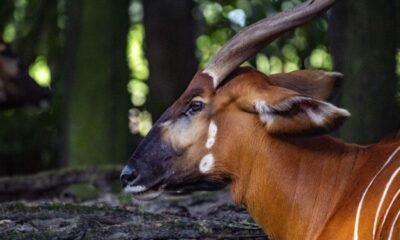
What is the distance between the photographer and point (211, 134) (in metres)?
4.59

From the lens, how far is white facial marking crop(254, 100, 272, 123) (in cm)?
443

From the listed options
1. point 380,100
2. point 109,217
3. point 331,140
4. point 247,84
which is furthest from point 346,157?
point 380,100

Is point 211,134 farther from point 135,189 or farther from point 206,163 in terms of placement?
point 135,189

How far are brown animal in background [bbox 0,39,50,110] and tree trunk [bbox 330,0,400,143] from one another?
4.24 metres

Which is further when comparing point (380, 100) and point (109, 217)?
point (380, 100)

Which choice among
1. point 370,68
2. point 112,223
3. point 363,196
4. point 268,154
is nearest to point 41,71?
point 370,68

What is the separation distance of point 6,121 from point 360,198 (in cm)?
954

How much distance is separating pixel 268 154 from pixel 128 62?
6.45m

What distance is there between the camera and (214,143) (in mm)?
4582

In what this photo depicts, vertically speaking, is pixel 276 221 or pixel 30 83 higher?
pixel 30 83

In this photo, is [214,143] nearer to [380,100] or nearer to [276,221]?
[276,221]

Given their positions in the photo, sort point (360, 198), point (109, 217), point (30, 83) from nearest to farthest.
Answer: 1. point (360, 198)
2. point (109, 217)
3. point (30, 83)

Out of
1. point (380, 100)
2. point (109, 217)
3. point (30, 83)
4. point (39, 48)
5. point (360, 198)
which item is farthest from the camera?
point (39, 48)

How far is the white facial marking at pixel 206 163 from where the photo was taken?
4594 mm
